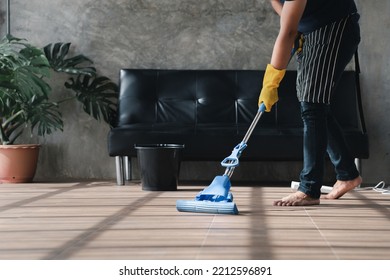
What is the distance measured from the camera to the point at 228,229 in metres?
2.58

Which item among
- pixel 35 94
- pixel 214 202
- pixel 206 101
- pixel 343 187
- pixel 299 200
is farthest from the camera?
pixel 206 101

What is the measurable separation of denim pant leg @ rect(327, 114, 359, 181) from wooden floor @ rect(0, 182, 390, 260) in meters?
0.14

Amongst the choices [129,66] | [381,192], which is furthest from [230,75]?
[381,192]

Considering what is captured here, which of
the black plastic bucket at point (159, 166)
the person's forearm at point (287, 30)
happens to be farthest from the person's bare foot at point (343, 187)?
the black plastic bucket at point (159, 166)

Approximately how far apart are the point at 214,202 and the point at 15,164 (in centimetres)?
235

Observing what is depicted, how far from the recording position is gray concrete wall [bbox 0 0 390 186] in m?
5.38

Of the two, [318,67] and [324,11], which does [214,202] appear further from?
[324,11]

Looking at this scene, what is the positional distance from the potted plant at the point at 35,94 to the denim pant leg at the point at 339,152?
2.05m

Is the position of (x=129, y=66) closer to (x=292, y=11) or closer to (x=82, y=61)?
(x=82, y=61)

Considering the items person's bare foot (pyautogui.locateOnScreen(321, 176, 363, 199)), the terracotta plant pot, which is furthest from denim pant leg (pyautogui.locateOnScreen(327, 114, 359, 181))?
the terracotta plant pot

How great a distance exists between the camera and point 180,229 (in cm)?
258

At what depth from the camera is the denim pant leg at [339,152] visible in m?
3.43

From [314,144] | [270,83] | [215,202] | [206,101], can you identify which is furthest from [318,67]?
[206,101]

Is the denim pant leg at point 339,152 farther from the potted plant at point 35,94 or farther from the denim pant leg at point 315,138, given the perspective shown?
the potted plant at point 35,94
